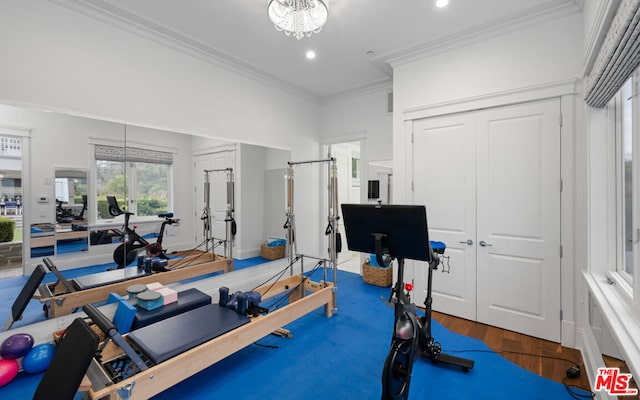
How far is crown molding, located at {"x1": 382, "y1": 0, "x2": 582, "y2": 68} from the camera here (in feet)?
8.73

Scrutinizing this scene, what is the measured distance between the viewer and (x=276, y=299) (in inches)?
145

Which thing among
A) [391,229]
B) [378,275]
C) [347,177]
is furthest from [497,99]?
[347,177]

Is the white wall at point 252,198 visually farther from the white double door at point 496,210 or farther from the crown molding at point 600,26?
the crown molding at point 600,26

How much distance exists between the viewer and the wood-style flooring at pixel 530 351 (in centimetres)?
231

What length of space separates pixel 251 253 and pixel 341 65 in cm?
294

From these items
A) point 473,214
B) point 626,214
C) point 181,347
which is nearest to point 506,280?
point 473,214

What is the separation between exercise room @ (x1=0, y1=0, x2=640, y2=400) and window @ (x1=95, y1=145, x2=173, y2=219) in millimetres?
20

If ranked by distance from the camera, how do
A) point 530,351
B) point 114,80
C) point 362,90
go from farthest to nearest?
point 362,90, point 114,80, point 530,351

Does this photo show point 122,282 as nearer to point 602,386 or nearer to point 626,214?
point 602,386

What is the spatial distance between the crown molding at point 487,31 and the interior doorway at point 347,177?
2.32m

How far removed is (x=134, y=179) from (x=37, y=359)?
5.58ft

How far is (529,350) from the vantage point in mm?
2645

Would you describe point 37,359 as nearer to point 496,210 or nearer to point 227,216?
point 227,216

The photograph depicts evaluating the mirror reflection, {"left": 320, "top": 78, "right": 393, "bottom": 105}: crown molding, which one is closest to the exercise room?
{"left": 320, "top": 78, "right": 393, "bottom": 105}: crown molding
